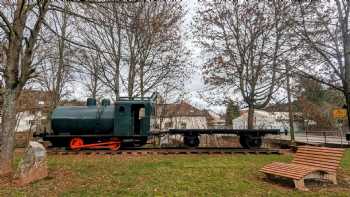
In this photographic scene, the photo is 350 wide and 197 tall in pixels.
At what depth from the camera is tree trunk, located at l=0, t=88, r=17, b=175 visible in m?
7.93

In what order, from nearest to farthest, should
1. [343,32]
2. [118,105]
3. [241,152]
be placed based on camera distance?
[241,152] → [118,105] → [343,32]

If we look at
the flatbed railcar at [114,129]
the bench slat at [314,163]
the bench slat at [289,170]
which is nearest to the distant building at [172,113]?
the flatbed railcar at [114,129]

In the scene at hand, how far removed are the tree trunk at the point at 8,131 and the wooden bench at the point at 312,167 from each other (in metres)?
7.15

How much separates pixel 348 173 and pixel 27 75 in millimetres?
10239

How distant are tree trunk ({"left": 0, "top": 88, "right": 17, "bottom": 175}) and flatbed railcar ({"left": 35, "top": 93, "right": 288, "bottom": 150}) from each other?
6.07m

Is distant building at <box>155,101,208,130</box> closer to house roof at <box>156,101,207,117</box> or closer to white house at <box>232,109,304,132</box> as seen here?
house roof at <box>156,101,207,117</box>

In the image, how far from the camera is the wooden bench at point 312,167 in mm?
6684

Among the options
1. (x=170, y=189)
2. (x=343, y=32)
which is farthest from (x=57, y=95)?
(x=343, y=32)

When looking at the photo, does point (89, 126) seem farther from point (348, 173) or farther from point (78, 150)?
point (348, 173)

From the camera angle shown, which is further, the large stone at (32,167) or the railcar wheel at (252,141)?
the railcar wheel at (252,141)

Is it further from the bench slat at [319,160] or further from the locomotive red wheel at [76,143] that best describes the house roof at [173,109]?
the bench slat at [319,160]

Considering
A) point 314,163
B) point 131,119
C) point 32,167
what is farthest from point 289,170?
point 131,119

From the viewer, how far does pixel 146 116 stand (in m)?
14.0

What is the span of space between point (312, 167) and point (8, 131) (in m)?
8.48
